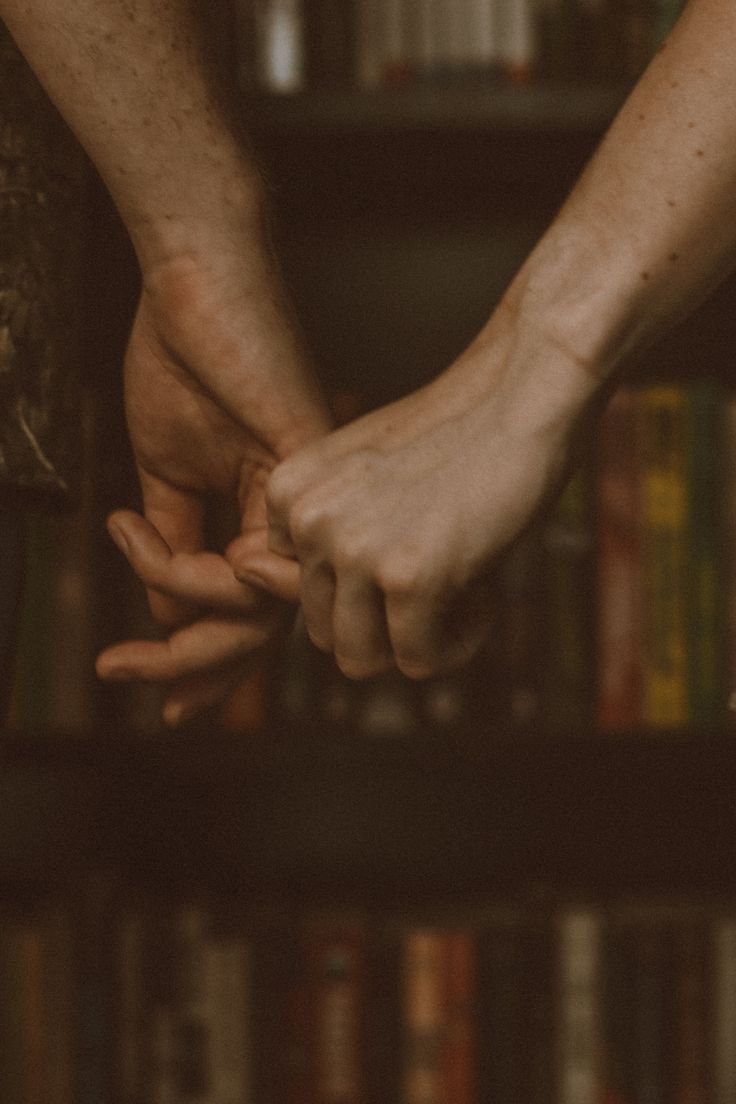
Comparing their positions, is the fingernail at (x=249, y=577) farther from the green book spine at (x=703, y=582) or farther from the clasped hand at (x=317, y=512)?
the green book spine at (x=703, y=582)

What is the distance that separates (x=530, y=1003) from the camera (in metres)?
1.01

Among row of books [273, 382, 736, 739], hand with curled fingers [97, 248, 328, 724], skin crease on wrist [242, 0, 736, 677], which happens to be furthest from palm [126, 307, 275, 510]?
row of books [273, 382, 736, 739]

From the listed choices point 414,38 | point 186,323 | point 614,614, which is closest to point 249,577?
point 186,323

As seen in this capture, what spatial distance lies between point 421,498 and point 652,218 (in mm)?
133

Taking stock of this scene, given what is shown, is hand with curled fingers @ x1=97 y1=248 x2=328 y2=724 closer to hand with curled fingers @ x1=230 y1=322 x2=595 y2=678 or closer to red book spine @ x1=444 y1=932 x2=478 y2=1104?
hand with curled fingers @ x1=230 y1=322 x2=595 y2=678

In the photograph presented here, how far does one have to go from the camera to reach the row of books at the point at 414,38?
1.02 m

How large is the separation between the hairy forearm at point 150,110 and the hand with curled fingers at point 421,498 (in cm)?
12

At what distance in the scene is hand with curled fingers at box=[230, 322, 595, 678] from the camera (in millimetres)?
437

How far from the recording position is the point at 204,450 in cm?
56

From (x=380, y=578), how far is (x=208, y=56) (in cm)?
24

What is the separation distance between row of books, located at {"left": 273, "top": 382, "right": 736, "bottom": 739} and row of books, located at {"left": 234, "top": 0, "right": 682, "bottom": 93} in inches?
12.1

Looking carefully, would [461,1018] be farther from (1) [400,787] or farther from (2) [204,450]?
(2) [204,450]

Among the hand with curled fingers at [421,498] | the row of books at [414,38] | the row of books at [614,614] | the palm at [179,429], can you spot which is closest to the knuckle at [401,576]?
the hand with curled fingers at [421,498]

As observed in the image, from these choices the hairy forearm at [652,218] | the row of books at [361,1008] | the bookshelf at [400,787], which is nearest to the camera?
the hairy forearm at [652,218]
